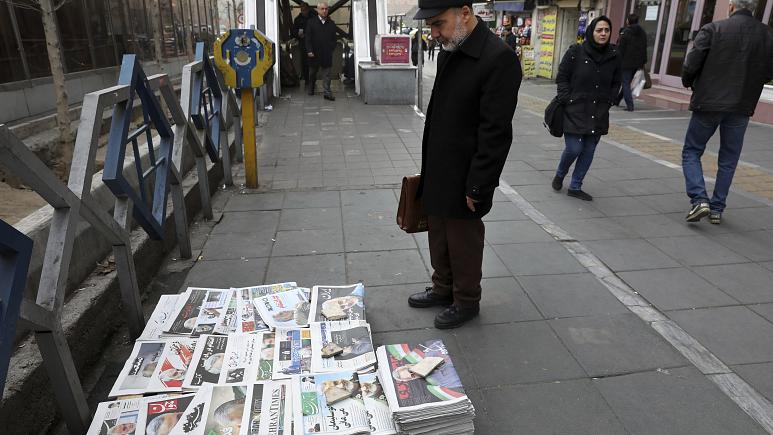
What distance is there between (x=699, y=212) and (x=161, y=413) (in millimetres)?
4280

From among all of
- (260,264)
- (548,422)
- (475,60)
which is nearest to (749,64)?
(475,60)

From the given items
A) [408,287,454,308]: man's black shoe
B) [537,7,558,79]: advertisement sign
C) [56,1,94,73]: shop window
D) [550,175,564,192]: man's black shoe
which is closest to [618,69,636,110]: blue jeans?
[550,175,564,192]: man's black shoe

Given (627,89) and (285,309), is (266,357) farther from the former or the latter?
(627,89)

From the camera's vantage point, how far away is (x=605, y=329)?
296 cm

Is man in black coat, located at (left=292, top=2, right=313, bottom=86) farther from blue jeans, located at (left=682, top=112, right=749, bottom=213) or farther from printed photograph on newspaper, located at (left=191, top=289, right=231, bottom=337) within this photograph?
printed photograph on newspaper, located at (left=191, top=289, right=231, bottom=337)

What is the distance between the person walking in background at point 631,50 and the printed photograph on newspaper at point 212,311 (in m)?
9.54

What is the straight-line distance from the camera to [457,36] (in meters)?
2.48

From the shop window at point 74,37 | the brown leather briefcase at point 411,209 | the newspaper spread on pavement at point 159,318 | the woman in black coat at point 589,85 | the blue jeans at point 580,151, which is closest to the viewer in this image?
the newspaper spread on pavement at point 159,318

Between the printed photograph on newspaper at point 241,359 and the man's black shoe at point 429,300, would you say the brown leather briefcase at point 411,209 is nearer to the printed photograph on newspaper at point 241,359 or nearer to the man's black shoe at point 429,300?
the man's black shoe at point 429,300

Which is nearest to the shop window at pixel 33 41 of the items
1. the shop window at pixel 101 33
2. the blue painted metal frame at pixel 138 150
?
the shop window at pixel 101 33

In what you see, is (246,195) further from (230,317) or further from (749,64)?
(749,64)

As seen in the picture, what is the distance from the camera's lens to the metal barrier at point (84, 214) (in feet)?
5.82

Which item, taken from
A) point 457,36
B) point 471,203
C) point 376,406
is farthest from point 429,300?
point 457,36

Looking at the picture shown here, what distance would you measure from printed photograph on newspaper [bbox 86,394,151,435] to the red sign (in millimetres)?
9857
